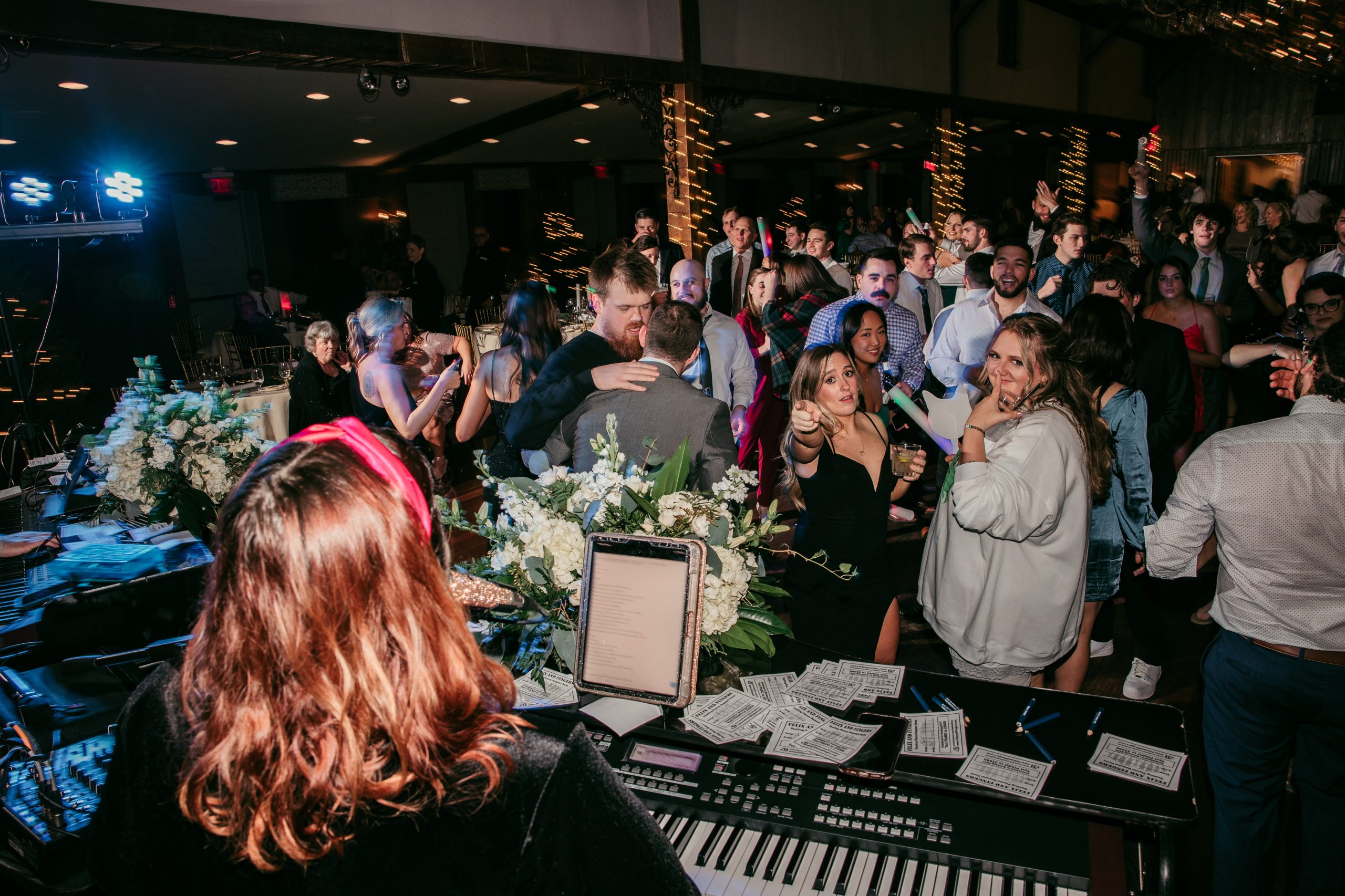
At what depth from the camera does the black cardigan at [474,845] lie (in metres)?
0.85

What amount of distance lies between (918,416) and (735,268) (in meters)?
3.68

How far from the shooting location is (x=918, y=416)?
3719mm

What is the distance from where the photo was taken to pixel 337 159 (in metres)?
11.9

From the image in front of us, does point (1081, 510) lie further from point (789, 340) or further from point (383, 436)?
point (789, 340)

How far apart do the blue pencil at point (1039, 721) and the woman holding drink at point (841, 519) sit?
1.00 m

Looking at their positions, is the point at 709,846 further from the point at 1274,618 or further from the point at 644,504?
the point at 1274,618

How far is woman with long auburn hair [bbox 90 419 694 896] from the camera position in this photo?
33.1 inches

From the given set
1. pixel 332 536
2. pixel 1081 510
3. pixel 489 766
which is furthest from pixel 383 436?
pixel 1081 510

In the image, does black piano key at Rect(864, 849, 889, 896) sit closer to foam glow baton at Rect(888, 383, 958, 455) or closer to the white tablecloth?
foam glow baton at Rect(888, 383, 958, 455)

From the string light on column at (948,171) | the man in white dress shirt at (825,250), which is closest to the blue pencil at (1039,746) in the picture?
the man in white dress shirt at (825,250)

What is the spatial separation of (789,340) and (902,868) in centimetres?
411

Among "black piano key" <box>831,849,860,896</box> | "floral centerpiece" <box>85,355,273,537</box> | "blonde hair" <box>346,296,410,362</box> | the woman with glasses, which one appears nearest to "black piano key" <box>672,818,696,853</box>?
"black piano key" <box>831,849,860,896</box>

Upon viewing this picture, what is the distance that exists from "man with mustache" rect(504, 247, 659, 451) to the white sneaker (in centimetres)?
241

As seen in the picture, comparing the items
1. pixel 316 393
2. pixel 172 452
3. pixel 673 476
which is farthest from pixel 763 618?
pixel 316 393
